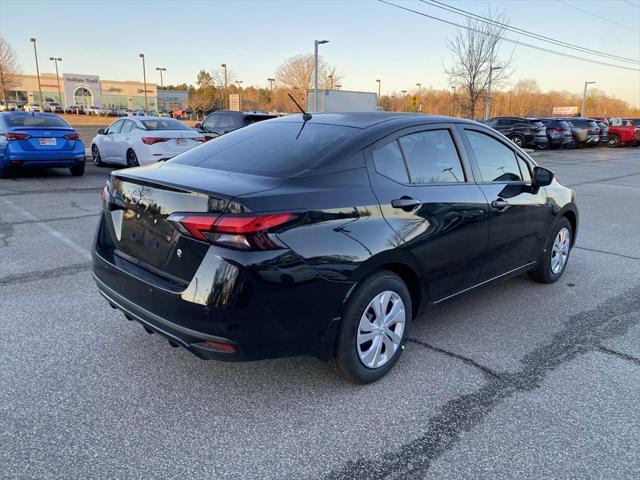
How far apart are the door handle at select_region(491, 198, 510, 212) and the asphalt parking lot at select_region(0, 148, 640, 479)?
934mm

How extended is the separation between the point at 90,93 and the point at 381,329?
113652 mm

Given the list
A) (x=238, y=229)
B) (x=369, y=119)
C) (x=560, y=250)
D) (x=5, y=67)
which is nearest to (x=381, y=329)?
(x=238, y=229)

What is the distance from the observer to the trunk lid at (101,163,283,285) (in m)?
2.68

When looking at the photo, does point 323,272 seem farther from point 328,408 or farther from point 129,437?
point 129,437

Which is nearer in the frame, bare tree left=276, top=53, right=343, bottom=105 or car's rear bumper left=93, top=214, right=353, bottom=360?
car's rear bumper left=93, top=214, right=353, bottom=360

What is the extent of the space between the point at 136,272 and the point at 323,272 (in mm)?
1111

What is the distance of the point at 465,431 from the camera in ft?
9.04

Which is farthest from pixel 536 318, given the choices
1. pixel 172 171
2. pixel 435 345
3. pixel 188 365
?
pixel 172 171

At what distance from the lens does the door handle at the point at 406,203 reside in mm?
3201

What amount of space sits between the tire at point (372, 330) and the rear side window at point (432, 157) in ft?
2.57

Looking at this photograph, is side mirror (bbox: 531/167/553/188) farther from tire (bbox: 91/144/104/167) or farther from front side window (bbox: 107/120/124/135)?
tire (bbox: 91/144/104/167)

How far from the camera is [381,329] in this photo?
3203 millimetres

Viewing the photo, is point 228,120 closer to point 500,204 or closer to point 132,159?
point 132,159

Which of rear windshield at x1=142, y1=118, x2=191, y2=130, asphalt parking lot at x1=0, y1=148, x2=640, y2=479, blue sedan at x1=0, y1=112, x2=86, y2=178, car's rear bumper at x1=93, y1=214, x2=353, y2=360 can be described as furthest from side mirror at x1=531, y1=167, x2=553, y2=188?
blue sedan at x1=0, y1=112, x2=86, y2=178
